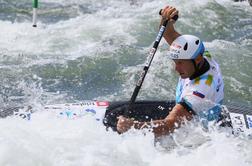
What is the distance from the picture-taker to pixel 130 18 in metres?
12.9

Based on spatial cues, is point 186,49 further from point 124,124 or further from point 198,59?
point 124,124

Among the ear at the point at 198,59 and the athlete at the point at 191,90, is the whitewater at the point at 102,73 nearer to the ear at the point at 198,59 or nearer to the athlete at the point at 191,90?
the athlete at the point at 191,90

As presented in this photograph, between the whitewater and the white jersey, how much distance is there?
7.1 inches

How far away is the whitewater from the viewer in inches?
189

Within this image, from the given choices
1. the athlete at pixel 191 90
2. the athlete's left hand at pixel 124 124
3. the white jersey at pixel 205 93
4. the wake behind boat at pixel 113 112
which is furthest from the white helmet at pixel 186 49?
the wake behind boat at pixel 113 112

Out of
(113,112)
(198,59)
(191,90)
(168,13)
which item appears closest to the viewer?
(191,90)

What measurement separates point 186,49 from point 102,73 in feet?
15.5

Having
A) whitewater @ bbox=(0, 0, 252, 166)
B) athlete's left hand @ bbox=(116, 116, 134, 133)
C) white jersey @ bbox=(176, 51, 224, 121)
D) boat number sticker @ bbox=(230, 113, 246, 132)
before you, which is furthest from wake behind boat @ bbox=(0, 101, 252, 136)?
athlete's left hand @ bbox=(116, 116, 134, 133)

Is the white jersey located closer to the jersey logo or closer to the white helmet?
the jersey logo

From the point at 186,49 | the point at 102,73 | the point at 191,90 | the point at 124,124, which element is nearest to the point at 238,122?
the point at 191,90

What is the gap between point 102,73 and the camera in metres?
9.43

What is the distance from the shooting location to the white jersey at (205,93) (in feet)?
15.5

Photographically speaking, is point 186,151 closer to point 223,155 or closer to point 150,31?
point 223,155

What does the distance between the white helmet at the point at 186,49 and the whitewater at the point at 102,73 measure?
2.03ft
